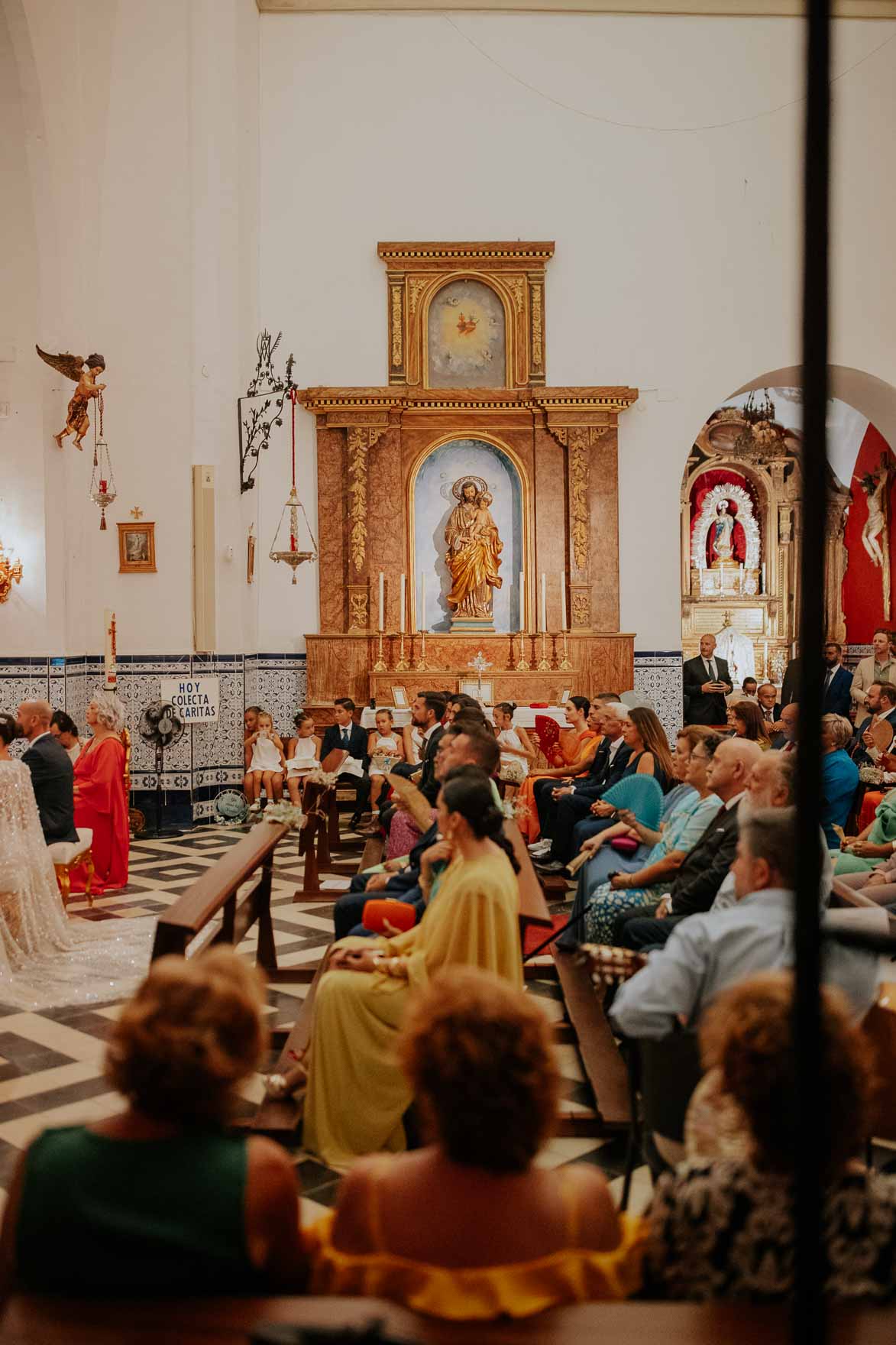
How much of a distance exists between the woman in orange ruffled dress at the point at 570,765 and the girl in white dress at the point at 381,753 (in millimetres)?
1496

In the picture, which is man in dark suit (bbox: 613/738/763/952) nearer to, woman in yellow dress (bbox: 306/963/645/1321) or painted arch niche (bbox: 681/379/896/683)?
woman in yellow dress (bbox: 306/963/645/1321)

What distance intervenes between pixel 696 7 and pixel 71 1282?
1624 cm

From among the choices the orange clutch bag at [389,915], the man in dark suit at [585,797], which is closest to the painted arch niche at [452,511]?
the man in dark suit at [585,797]

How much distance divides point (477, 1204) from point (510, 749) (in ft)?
28.7

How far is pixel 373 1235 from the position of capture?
185 cm

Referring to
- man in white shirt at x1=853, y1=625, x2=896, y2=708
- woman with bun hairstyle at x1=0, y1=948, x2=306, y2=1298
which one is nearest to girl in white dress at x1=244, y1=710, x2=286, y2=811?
man in white shirt at x1=853, y1=625, x2=896, y2=708

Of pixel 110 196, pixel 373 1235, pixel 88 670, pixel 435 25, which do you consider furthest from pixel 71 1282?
pixel 435 25

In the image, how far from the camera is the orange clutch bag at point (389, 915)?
5117 mm

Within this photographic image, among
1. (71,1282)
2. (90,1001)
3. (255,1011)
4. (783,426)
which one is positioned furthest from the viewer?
(783,426)

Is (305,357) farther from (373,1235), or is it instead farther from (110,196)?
(373,1235)

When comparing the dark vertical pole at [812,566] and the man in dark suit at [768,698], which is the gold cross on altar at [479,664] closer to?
the man in dark suit at [768,698]

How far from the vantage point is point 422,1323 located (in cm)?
170

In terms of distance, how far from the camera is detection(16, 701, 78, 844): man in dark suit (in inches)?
295

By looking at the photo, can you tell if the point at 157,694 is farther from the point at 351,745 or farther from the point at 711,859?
the point at 711,859
